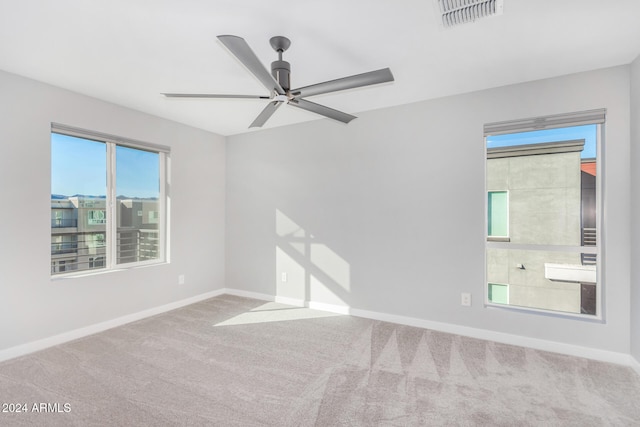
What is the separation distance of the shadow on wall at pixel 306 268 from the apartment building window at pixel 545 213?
1619 mm

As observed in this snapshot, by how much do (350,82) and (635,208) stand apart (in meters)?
2.47

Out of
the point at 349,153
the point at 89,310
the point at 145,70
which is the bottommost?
the point at 89,310

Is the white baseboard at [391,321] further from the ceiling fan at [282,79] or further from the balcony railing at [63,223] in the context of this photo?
the ceiling fan at [282,79]

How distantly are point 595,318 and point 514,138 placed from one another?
1.76 meters

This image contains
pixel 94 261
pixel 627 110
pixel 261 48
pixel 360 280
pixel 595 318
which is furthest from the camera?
pixel 360 280

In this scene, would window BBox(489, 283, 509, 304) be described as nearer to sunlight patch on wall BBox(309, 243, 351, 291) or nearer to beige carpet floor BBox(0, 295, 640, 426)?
beige carpet floor BBox(0, 295, 640, 426)

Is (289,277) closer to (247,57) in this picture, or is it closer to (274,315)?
(274,315)

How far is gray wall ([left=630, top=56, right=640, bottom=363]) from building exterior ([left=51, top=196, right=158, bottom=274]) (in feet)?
15.8

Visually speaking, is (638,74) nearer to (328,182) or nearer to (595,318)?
(595,318)

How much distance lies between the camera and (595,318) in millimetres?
2695

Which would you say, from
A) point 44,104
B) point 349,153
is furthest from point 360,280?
point 44,104

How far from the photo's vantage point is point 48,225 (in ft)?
9.37

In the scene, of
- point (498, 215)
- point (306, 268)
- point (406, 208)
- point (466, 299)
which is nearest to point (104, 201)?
point (306, 268)

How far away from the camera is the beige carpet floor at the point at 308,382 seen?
1.91 metres
